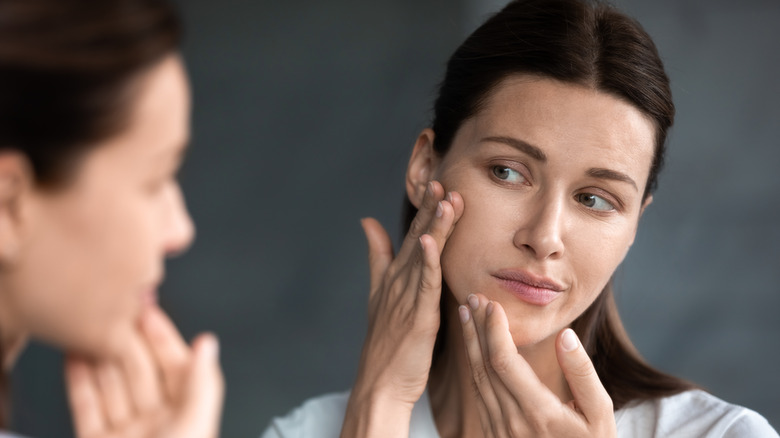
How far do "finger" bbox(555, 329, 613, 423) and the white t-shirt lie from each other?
1.07 feet

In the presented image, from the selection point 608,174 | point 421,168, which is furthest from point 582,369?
point 421,168

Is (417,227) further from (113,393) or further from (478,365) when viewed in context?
(113,393)

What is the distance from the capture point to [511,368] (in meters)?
1.34

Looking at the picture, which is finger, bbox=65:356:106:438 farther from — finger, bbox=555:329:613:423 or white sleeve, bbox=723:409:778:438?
white sleeve, bbox=723:409:778:438

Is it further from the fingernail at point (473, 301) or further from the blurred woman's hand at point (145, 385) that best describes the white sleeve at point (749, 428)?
the blurred woman's hand at point (145, 385)

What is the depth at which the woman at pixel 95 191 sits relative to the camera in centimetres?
79

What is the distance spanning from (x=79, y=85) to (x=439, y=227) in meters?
0.79

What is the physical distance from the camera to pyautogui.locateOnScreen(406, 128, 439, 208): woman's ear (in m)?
1.65

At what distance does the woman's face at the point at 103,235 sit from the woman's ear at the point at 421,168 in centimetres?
80

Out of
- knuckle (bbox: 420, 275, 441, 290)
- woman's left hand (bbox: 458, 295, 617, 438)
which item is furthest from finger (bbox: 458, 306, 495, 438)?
knuckle (bbox: 420, 275, 441, 290)

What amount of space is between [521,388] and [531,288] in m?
0.18

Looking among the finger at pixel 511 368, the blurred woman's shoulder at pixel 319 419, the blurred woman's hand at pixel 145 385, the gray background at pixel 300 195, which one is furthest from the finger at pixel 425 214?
the gray background at pixel 300 195

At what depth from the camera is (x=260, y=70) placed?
302cm

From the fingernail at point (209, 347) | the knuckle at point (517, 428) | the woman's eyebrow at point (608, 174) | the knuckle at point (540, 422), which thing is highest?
the woman's eyebrow at point (608, 174)
